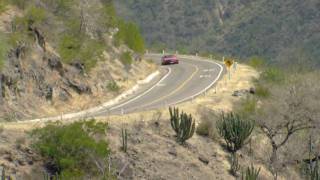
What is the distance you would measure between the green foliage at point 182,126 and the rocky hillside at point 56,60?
7.60 meters

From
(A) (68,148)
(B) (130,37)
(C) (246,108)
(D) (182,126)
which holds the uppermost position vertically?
(B) (130,37)

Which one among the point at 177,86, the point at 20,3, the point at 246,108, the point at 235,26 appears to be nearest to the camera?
the point at 246,108

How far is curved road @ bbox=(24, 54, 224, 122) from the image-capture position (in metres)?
44.6

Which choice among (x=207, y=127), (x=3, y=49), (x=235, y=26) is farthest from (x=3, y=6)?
(x=235, y=26)

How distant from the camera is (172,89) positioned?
5456 cm

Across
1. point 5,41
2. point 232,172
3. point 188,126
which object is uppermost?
point 5,41

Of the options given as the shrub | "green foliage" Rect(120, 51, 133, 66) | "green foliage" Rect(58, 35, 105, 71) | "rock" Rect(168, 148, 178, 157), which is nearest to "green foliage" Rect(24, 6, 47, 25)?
"green foliage" Rect(58, 35, 105, 71)

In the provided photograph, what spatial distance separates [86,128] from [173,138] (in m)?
6.27

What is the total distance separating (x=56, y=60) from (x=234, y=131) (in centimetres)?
1295

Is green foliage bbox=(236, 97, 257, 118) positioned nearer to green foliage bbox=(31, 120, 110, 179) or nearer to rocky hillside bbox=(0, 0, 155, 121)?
rocky hillside bbox=(0, 0, 155, 121)

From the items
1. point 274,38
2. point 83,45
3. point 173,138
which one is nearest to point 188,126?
point 173,138

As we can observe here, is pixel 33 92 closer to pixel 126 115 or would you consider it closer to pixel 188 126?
pixel 126 115

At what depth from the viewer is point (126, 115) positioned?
41531 millimetres

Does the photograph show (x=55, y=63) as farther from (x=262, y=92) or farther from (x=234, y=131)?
(x=262, y=92)
